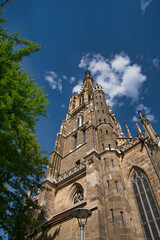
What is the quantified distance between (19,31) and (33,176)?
7.69 meters

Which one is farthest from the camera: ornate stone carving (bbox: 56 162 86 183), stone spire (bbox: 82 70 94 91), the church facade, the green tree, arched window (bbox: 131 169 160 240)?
stone spire (bbox: 82 70 94 91)

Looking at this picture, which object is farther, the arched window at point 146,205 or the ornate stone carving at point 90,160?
the ornate stone carving at point 90,160

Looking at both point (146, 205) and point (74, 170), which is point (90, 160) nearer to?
point (74, 170)

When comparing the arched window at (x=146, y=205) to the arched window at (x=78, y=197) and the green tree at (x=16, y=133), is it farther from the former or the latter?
the green tree at (x=16, y=133)

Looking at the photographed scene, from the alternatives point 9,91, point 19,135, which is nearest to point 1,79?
point 9,91

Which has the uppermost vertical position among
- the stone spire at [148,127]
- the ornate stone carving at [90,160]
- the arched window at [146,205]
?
the stone spire at [148,127]

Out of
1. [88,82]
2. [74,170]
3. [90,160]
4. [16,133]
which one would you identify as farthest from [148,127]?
[88,82]

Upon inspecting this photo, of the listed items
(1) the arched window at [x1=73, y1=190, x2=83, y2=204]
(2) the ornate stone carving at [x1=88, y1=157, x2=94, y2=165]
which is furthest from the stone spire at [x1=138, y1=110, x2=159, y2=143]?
(1) the arched window at [x1=73, y1=190, x2=83, y2=204]

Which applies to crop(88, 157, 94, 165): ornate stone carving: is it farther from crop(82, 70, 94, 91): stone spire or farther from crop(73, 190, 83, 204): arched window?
crop(82, 70, 94, 91): stone spire

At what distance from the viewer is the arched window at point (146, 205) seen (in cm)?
894

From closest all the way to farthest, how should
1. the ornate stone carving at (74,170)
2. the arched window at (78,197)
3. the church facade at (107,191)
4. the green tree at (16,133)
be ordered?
the green tree at (16,133) → the church facade at (107,191) → the arched window at (78,197) → the ornate stone carving at (74,170)

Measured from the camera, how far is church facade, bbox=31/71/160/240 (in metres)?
9.27

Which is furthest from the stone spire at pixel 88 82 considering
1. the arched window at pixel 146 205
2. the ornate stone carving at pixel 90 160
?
the arched window at pixel 146 205

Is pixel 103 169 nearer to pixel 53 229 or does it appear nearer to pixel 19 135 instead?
pixel 53 229
